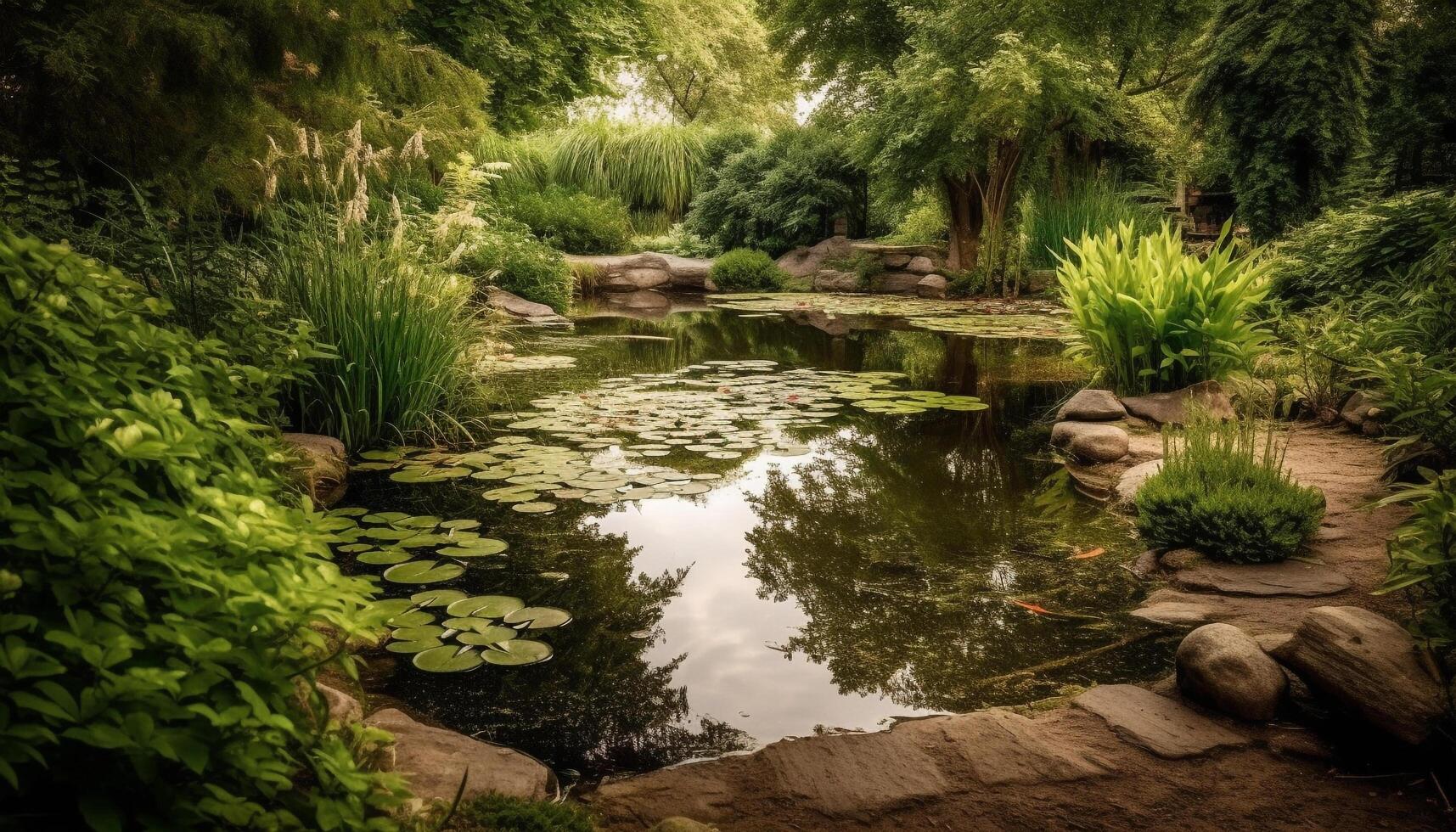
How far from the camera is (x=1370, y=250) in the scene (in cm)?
541

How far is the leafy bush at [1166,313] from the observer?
5102 millimetres

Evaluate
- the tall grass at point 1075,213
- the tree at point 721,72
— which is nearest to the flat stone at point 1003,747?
the tall grass at point 1075,213

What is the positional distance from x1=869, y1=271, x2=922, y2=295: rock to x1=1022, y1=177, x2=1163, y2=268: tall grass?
173 centimetres

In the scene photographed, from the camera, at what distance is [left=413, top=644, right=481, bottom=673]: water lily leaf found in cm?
246

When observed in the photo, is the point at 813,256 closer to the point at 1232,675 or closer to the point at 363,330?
the point at 363,330

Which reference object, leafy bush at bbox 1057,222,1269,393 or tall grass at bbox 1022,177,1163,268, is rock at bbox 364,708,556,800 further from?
tall grass at bbox 1022,177,1163,268

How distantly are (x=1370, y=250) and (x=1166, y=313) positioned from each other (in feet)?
4.54

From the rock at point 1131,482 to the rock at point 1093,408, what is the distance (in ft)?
2.85

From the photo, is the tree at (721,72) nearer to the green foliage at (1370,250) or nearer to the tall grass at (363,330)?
the green foliage at (1370,250)

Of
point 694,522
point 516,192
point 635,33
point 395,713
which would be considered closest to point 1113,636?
point 694,522

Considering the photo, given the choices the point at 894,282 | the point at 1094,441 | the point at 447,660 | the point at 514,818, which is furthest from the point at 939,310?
the point at 514,818

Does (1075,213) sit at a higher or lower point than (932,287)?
higher

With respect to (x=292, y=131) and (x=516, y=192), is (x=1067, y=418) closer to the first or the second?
(x=292, y=131)

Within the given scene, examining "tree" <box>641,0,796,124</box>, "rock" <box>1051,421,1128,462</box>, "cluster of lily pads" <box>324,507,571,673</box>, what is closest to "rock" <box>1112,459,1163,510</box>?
"rock" <box>1051,421,1128,462</box>
